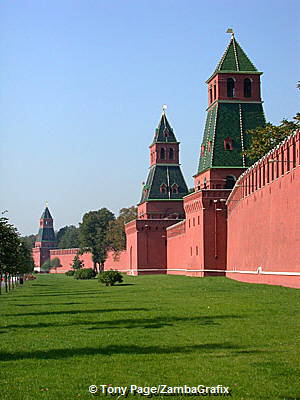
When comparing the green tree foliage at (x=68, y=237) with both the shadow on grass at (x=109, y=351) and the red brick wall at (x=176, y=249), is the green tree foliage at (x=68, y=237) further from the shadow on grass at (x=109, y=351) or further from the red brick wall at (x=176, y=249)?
the shadow on grass at (x=109, y=351)

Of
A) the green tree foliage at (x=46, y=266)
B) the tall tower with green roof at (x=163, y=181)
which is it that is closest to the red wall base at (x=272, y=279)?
the tall tower with green roof at (x=163, y=181)

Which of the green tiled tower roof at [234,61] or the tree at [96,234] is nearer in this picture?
the green tiled tower roof at [234,61]

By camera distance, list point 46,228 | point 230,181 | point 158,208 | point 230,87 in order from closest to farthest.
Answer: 1. point 230,181
2. point 230,87
3. point 158,208
4. point 46,228

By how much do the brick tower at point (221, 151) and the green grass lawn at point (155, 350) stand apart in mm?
25963

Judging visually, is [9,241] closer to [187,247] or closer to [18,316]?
[18,316]

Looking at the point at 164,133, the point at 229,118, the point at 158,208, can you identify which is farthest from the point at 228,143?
the point at 164,133

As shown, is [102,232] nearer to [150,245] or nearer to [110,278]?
[150,245]

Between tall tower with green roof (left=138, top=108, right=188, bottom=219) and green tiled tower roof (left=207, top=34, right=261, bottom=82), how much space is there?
2130 cm

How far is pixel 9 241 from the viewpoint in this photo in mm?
29516

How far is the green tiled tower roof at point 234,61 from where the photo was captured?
46.8 meters

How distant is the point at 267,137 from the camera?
41312 millimetres

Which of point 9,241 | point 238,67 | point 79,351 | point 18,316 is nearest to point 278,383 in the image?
point 79,351

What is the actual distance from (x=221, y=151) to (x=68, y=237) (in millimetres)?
109912

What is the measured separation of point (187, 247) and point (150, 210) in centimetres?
1698
